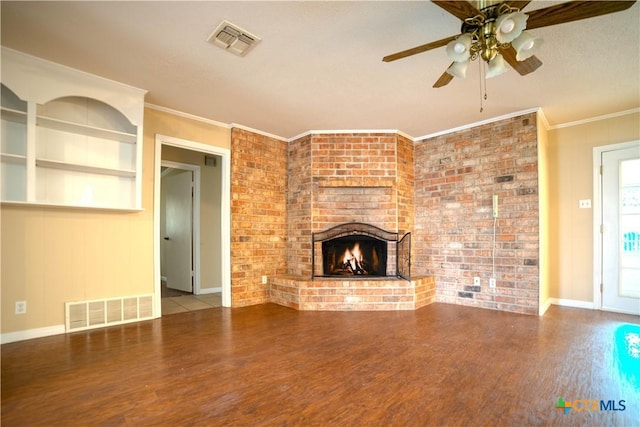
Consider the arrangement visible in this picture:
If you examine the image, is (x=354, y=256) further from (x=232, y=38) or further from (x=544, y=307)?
(x=232, y=38)

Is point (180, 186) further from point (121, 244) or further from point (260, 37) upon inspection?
point (260, 37)

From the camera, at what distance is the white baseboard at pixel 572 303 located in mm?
3755

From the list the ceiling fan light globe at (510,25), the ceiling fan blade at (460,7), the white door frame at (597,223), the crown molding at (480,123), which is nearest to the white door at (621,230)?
the white door frame at (597,223)

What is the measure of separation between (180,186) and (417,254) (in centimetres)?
400

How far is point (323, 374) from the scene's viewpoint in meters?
2.04

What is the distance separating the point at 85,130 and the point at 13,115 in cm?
48

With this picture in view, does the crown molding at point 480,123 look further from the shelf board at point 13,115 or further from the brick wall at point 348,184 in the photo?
the shelf board at point 13,115

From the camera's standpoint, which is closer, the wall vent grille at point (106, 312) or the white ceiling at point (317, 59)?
the white ceiling at point (317, 59)

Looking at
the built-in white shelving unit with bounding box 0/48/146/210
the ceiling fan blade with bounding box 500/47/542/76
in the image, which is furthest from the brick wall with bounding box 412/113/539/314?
the built-in white shelving unit with bounding box 0/48/146/210

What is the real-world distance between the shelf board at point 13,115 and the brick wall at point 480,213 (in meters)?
4.39

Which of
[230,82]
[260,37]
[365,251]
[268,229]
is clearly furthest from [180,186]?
[260,37]

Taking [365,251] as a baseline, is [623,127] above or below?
above

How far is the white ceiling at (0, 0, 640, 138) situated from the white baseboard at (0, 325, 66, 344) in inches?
91.5

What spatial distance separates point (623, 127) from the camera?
361 cm
